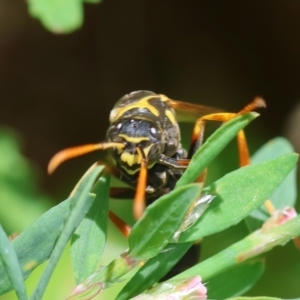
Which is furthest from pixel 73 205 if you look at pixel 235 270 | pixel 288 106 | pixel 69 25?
pixel 288 106

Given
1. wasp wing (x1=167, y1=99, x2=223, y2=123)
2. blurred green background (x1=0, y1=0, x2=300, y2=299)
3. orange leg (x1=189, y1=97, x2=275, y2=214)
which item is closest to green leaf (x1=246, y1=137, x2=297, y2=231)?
orange leg (x1=189, y1=97, x2=275, y2=214)

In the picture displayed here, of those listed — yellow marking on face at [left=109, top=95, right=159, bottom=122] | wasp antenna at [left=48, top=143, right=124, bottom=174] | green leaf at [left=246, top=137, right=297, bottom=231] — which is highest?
yellow marking on face at [left=109, top=95, right=159, bottom=122]

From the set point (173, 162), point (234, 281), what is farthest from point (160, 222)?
point (173, 162)

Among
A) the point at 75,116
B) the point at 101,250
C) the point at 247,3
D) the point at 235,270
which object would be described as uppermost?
the point at 247,3

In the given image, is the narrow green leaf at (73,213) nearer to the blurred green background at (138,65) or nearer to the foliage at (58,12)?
the foliage at (58,12)

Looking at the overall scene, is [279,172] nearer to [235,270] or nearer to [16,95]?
[235,270]

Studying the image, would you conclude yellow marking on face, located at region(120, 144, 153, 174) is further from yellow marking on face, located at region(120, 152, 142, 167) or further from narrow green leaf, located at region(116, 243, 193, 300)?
narrow green leaf, located at region(116, 243, 193, 300)

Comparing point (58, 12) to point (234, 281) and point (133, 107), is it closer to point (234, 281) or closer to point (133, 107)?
point (133, 107)
